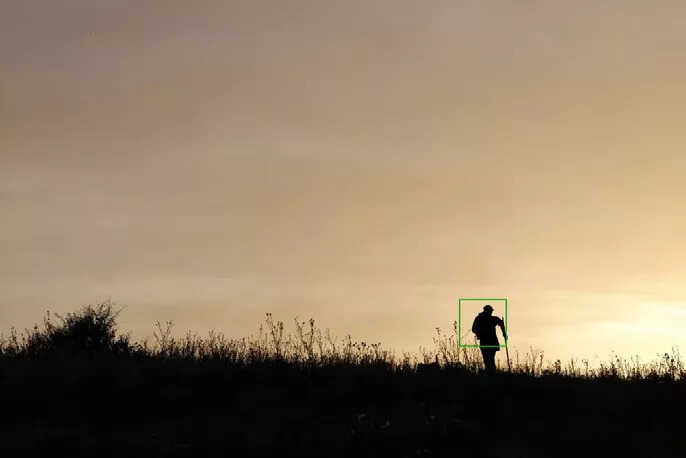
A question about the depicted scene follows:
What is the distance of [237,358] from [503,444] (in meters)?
7.65

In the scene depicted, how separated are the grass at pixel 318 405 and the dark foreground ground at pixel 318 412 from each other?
3cm

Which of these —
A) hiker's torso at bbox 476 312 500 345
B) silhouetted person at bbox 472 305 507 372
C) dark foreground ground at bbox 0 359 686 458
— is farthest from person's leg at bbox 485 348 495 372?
dark foreground ground at bbox 0 359 686 458

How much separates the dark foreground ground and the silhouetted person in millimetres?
1735

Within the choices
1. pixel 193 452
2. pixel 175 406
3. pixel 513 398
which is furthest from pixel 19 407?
pixel 513 398

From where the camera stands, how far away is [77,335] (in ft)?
80.7

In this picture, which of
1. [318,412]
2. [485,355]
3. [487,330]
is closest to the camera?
[318,412]

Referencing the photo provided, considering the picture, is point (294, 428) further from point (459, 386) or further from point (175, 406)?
point (459, 386)

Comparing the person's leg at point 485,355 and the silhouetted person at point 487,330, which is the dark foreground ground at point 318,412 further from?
the silhouetted person at point 487,330

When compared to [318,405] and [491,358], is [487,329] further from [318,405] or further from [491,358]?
[318,405]

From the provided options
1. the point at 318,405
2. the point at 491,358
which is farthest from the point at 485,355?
the point at 318,405

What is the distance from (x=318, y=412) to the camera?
53.7ft

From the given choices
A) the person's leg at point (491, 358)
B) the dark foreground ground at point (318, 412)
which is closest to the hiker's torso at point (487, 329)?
the person's leg at point (491, 358)

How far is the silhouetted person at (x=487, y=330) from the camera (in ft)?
69.6

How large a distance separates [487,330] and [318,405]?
20.8 ft
